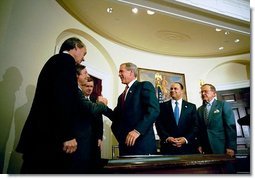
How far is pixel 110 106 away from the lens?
2.88 metres

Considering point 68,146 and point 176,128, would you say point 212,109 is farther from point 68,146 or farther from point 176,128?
point 68,146

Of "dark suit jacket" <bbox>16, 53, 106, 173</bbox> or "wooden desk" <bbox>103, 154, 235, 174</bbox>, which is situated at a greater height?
"dark suit jacket" <bbox>16, 53, 106, 173</bbox>

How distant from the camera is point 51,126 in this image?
165 cm

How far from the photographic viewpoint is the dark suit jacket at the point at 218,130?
280 centimetres

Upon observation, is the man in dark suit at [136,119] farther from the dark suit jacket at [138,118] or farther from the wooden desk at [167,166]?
the wooden desk at [167,166]

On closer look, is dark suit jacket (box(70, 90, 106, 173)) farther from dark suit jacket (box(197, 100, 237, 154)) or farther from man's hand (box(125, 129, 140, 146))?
dark suit jacket (box(197, 100, 237, 154))

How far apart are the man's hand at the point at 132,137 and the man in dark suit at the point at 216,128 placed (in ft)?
3.32

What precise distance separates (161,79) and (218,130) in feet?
3.48

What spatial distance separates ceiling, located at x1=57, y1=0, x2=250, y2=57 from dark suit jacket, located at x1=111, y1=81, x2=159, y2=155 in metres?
1.03

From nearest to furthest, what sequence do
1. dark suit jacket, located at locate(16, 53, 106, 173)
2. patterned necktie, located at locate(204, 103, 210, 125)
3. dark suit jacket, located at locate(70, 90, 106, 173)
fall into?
dark suit jacket, located at locate(16, 53, 106, 173)
dark suit jacket, located at locate(70, 90, 106, 173)
patterned necktie, located at locate(204, 103, 210, 125)

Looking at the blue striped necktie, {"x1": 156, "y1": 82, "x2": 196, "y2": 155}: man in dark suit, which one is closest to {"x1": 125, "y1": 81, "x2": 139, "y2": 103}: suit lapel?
{"x1": 156, "y1": 82, "x2": 196, "y2": 155}: man in dark suit

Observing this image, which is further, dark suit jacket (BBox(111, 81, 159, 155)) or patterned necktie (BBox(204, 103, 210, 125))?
patterned necktie (BBox(204, 103, 210, 125))

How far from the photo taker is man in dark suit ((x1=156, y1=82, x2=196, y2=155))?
9.18 feet

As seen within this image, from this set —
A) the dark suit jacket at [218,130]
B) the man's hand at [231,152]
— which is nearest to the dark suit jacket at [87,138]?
the dark suit jacket at [218,130]
